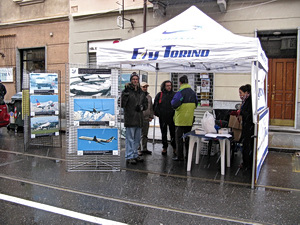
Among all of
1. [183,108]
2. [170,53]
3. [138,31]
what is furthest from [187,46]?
[138,31]

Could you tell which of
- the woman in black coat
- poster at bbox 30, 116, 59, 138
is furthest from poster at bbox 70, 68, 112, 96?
the woman in black coat

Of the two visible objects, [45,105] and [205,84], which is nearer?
[45,105]

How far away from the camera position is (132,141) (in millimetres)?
6516

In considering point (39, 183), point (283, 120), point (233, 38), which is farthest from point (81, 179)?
point (283, 120)

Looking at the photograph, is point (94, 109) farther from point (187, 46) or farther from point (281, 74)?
point (281, 74)

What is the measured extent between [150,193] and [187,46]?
2.74m

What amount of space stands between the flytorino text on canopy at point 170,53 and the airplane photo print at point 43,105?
335 centimetres

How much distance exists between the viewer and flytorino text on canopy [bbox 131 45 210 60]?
5391 millimetres

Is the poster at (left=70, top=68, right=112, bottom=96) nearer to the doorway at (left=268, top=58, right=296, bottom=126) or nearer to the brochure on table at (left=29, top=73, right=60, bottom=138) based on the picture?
the brochure on table at (left=29, top=73, right=60, bottom=138)

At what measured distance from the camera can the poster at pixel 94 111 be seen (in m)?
5.80

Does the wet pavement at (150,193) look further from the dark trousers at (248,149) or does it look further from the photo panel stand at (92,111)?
the photo panel stand at (92,111)

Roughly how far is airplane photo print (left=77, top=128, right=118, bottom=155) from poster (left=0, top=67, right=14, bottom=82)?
36.0 ft

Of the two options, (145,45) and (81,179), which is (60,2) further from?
(81,179)

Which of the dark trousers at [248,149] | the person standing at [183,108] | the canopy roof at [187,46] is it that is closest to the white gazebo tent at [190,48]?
the canopy roof at [187,46]
